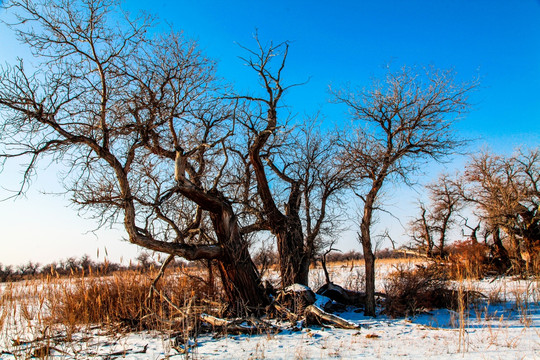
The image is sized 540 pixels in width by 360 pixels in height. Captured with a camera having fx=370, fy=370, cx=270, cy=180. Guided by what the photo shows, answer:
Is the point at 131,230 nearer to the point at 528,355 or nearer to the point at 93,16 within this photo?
the point at 93,16

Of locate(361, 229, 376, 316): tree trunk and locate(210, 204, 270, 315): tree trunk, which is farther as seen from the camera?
locate(361, 229, 376, 316): tree trunk

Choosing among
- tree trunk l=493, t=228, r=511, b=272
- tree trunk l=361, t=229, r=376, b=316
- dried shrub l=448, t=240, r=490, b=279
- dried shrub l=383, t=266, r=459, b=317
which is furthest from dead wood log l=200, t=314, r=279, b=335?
tree trunk l=493, t=228, r=511, b=272

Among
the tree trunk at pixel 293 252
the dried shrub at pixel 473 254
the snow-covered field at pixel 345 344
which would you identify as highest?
the tree trunk at pixel 293 252

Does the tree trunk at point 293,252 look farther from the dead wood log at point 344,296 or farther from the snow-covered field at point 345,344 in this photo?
the snow-covered field at point 345,344

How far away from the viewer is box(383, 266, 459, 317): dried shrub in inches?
332

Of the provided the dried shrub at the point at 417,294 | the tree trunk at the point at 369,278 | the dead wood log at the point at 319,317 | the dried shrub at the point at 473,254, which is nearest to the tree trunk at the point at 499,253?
the dried shrub at the point at 473,254

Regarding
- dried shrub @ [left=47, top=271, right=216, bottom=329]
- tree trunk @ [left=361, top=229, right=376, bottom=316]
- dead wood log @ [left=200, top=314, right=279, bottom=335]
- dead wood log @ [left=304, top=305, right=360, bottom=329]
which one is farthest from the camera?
tree trunk @ [left=361, top=229, right=376, bottom=316]

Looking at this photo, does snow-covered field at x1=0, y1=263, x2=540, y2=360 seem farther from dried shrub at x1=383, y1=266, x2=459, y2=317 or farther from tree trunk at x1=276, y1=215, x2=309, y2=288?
tree trunk at x1=276, y1=215, x2=309, y2=288

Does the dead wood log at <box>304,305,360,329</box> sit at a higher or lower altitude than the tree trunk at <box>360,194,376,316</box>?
lower

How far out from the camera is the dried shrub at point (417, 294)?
8.43 meters

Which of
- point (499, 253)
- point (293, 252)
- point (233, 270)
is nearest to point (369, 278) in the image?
point (293, 252)

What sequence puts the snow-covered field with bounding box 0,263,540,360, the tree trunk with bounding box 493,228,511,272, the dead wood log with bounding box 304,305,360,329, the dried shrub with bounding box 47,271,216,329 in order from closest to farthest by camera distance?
the snow-covered field with bounding box 0,263,540,360 → the dead wood log with bounding box 304,305,360,329 → the dried shrub with bounding box 47,271,216,329 → the tree trunk with bounding box 493,228,511,272

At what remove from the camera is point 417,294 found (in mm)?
8883

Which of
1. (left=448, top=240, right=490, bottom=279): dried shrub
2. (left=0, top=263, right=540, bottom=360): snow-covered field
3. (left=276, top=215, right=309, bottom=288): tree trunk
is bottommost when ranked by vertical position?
(left=0, top=263, right=540, bottom=360): snow-covered field
